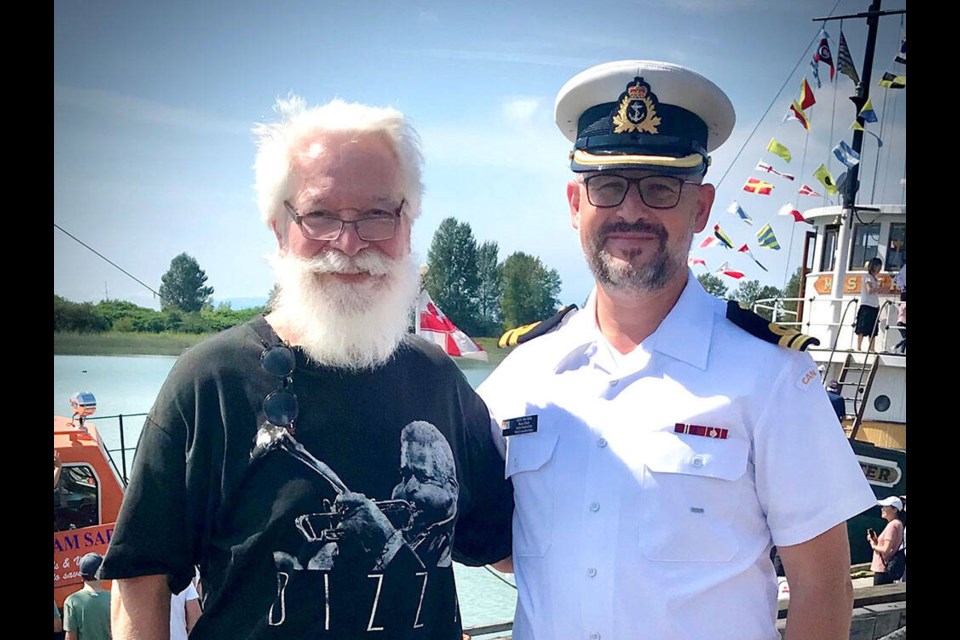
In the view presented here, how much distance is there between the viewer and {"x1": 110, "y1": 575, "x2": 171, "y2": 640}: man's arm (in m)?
1.57

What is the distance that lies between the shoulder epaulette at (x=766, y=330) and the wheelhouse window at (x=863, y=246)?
13.1 m

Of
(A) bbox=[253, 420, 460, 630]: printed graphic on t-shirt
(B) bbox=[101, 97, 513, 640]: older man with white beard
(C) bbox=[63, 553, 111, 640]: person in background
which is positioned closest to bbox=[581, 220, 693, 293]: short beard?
(B) bbox=[101, 97, 513, 640]: older man with white beard

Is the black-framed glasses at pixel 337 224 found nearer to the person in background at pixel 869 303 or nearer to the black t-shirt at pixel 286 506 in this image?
the black t-shirt at pixel 286 506

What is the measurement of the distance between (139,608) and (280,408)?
496 millimetres

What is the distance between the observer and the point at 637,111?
79.1 inches

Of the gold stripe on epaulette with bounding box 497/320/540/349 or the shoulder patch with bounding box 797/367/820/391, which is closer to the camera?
the shoulder patch with bounding box 797/367/820/391

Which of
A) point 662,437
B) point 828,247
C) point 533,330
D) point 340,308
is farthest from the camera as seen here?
point 828,247

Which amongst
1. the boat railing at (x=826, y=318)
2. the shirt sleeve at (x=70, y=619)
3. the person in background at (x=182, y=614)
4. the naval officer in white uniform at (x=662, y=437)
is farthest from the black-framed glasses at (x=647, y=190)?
the boat railing at (x=826, y=318)

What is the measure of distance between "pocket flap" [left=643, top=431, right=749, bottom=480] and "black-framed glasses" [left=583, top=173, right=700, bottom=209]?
59 centimetres

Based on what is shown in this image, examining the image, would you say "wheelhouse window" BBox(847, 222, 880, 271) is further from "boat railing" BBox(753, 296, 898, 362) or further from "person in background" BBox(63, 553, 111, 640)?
"person in background" BBox(63, 553, 111, 640)

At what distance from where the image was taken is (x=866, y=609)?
4496 mm

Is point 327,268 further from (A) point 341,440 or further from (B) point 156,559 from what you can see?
(B) point 156,559

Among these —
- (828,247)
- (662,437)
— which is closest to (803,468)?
(662,437)

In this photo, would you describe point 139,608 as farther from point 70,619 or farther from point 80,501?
point 80,501
